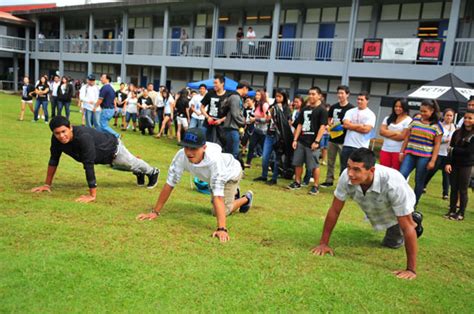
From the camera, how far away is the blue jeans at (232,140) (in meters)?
8.28

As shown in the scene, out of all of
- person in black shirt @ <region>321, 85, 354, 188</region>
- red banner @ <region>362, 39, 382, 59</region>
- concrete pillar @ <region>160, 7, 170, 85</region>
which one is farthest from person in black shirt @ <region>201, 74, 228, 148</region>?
concrete pillar @ <region>160, 7, 170, 85</region>

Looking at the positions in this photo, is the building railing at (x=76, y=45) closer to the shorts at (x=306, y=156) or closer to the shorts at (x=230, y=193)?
the shorts at (x=306, y=156)

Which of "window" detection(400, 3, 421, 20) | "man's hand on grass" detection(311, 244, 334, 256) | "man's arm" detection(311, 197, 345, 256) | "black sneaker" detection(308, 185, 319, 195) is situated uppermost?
"window" detection(400, 3, 421, 20)

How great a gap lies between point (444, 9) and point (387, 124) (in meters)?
14.1

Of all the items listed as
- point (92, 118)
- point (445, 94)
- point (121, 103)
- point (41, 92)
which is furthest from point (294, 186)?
point (41, 92)

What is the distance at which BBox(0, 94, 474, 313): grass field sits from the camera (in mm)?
3059

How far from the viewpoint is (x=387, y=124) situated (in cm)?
670

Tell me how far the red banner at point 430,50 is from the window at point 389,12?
3.81 m

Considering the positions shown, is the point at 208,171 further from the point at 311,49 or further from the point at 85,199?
the point at 311,49

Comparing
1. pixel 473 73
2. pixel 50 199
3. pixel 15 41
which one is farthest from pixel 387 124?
pixel 15 41

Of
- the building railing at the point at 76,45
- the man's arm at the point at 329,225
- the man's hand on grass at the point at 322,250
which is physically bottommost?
the man's hand on grass at the point at 322,250

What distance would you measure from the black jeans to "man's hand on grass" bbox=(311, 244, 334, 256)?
3397 millimetres

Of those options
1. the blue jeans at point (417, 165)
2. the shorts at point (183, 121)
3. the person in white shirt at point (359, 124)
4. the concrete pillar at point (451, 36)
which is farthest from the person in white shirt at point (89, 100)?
the concrete pillar at point (451, 36)

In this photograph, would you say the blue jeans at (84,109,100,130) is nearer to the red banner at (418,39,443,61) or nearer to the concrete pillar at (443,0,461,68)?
the red banner at (418,39,443,61)
